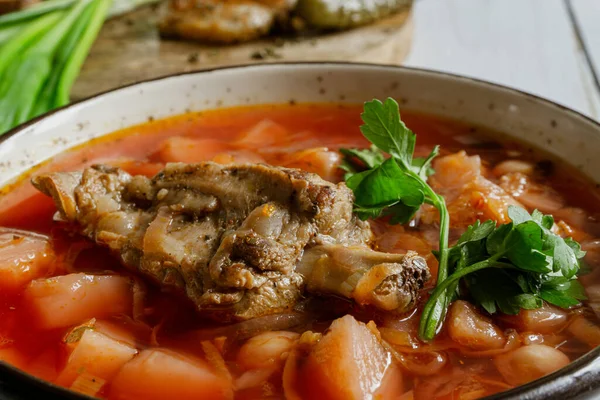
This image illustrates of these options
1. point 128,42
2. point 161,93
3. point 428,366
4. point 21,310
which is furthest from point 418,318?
point 128,42

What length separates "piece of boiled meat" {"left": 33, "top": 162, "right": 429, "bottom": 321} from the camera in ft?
6.97

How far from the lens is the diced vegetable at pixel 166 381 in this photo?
6.42 ft

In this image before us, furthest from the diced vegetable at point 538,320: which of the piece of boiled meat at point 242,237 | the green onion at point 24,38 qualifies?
the green onion at point 24,38

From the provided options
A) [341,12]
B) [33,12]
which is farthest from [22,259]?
[341,12]

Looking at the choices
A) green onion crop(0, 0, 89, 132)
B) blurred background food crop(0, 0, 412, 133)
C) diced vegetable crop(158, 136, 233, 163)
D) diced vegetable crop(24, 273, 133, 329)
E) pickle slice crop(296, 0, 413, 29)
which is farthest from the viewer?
pickle slice crop(296, 0, 413, 29)

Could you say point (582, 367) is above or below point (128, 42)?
above

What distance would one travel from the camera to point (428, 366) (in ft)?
6.71

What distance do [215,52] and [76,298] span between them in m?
3.23

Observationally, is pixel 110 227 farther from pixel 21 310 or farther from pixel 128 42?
pixel 128 42

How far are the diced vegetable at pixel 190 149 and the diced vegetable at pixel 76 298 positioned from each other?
927mm

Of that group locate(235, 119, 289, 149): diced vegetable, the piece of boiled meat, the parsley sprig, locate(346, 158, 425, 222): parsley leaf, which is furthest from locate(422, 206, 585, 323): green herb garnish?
locate(235, 119, 289, 149): diced vegetable

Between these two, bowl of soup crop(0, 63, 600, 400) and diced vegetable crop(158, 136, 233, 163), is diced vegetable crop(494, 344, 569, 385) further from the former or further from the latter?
diced vegetable crop(158, 136, 233, 163)

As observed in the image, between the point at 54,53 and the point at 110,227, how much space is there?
2871 mm

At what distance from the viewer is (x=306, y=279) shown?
2.19 metres
